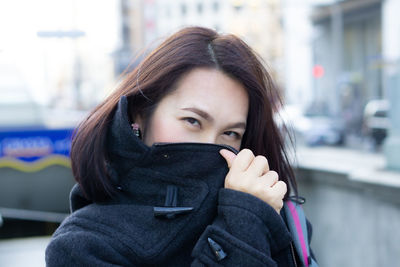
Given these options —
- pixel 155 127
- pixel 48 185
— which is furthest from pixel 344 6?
pixel 155 127

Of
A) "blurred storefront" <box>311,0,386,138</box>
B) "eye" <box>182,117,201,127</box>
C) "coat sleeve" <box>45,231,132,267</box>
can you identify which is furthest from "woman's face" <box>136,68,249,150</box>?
"blurred storefront" <box>311,0,386,138</box>

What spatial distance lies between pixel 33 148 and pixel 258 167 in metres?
4.35

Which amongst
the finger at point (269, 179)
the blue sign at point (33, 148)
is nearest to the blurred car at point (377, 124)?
the blue sign at point (33, 148)

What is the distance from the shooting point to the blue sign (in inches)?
195

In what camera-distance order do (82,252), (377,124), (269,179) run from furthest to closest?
(377,124) < (269,179) < (82,252)

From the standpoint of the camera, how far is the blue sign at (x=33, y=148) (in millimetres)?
4961

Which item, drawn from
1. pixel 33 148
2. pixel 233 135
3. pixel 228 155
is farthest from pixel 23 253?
pixel 228 155

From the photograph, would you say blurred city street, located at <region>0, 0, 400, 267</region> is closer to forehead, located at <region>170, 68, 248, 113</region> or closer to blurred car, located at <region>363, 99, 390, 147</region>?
forehead, located at <region>170, 68, 248, 113</region>

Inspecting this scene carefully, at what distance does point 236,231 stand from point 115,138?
0.45 metres

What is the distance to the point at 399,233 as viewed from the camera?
310 centimetres

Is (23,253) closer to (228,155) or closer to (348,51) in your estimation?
(228,155)

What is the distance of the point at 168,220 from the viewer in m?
1.23

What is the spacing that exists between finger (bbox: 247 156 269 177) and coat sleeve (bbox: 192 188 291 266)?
8cm

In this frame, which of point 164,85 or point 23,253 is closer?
point 164,85
